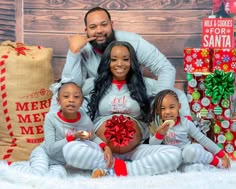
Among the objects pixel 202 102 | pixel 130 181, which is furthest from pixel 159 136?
pixel 202 102

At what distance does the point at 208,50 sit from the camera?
205cm

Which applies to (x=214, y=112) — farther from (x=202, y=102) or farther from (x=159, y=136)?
(x=159, y=136)

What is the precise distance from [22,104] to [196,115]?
837 mm

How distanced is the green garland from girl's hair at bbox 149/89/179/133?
0.27 meters

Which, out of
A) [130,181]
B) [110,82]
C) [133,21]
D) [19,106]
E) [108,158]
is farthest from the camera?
[133,21]

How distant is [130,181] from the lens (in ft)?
5.09

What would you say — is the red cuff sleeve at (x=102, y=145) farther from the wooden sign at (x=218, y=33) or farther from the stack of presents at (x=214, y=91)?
the wooden sign at (x=218, y=33)

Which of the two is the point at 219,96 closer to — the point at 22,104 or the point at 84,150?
the point at 84,150

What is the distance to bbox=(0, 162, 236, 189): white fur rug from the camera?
151 centimetres

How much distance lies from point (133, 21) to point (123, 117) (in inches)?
29.7

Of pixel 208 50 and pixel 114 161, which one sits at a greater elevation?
pixel 208 50

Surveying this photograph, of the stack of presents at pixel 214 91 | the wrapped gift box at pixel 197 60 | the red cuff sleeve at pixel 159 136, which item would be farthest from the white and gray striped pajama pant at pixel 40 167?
the wrapped gift box at pixel 197 60

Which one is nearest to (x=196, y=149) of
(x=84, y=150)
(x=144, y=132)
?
(x=144, y=132)

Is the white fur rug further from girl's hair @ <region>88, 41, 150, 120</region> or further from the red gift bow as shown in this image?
girl's hair @ <region>88, 41, 150, 120</region>
